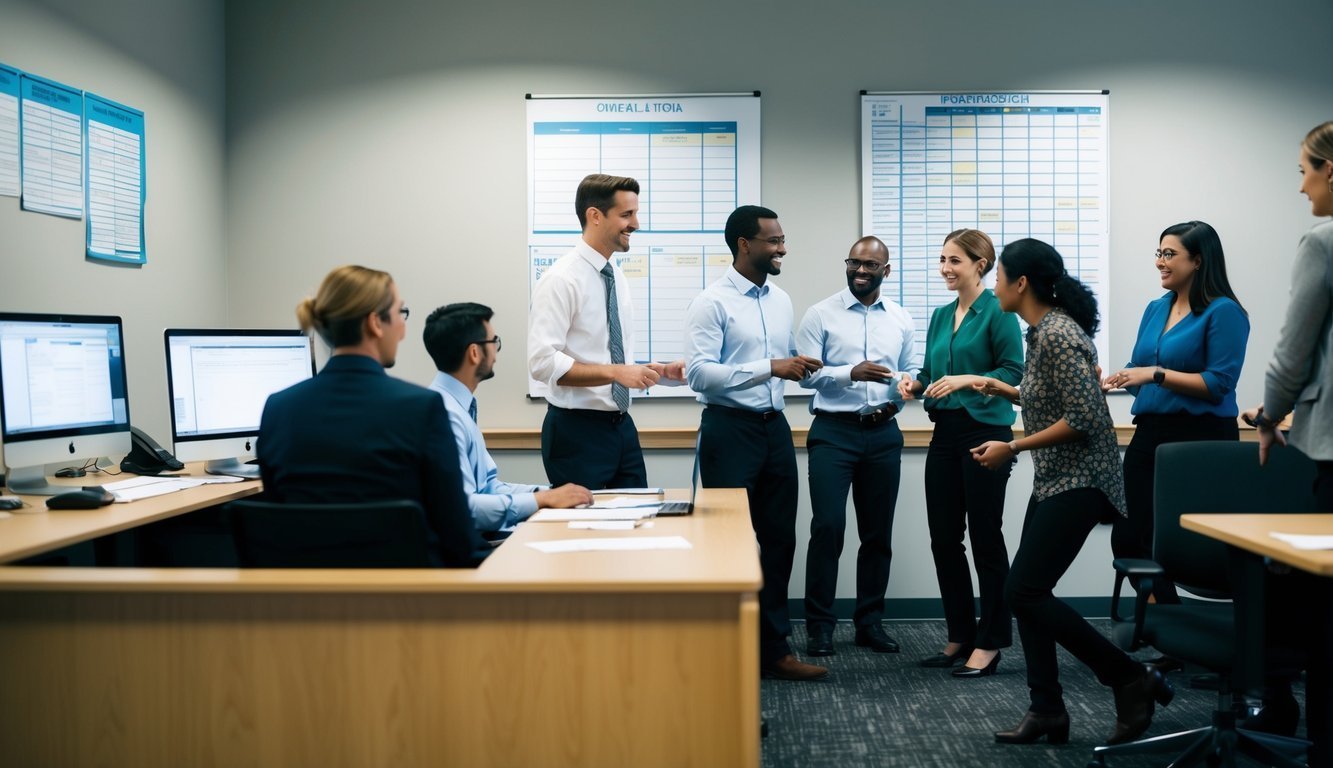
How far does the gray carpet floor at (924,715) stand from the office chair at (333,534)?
1.42 metres

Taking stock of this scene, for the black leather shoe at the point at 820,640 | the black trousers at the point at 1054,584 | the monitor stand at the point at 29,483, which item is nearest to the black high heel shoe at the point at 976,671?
the black leather shoe at the point at 820,640

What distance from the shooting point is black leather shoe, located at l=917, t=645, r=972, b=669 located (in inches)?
149

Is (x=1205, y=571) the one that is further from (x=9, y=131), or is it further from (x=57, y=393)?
(x=9, y=131)

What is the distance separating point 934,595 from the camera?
4.55m

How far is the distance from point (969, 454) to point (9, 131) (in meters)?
3.26

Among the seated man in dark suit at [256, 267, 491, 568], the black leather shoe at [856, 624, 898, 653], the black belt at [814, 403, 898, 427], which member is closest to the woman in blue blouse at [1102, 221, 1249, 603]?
the black belt at [814, 403, 898, 427]

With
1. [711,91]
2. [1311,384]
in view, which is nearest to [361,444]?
[1311,384]

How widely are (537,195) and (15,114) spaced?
1932 mm

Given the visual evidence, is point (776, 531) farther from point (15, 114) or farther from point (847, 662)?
point (15, 114)

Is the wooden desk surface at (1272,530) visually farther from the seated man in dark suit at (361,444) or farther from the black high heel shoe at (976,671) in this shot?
the seated man in dark suit at (361,444)

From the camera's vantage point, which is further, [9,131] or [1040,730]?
[9,131]

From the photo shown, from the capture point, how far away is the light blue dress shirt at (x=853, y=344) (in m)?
3.97

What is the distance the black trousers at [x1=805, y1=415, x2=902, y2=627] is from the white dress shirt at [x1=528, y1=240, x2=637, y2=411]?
3.19 ft

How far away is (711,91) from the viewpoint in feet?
14.6
